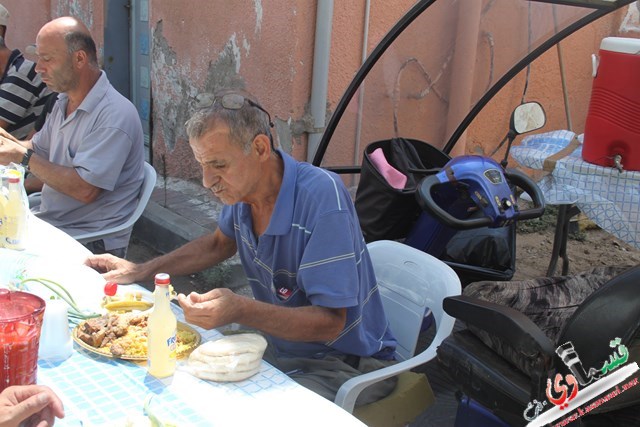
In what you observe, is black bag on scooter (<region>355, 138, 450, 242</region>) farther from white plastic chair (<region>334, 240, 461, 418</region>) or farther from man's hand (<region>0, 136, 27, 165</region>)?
man's hand (<region>0, 136, 27, 165</region>)

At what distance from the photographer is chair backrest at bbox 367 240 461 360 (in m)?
2.32

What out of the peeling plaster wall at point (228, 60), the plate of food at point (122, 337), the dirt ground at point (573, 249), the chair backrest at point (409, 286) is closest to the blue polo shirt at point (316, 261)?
the chair backrest at point (409, 286)

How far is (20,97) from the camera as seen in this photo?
426 cm

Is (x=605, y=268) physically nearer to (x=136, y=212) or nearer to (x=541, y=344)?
Result: (x=541, y=344)

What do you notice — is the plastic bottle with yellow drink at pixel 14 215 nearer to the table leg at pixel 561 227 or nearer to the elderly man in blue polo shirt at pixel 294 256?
the elderly man in blue polo shirt at pixel 294 256

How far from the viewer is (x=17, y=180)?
2.42 m

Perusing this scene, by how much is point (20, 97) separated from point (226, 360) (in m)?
3.27

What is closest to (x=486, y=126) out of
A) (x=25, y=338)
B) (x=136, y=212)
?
(x=136, y=212)

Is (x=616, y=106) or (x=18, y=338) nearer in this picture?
(x=18, y=338)

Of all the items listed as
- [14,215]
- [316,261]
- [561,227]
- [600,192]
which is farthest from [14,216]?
[561,227]

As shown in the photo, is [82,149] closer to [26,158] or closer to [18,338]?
[26,158]

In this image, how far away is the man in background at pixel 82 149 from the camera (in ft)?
10.3

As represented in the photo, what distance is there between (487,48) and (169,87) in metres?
2.70

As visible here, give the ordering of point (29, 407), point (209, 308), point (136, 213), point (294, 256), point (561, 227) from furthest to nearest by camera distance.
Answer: point (561, 227) → point (136, 213) → point (294, 256) → point (209, 308) → point (29, 407)
